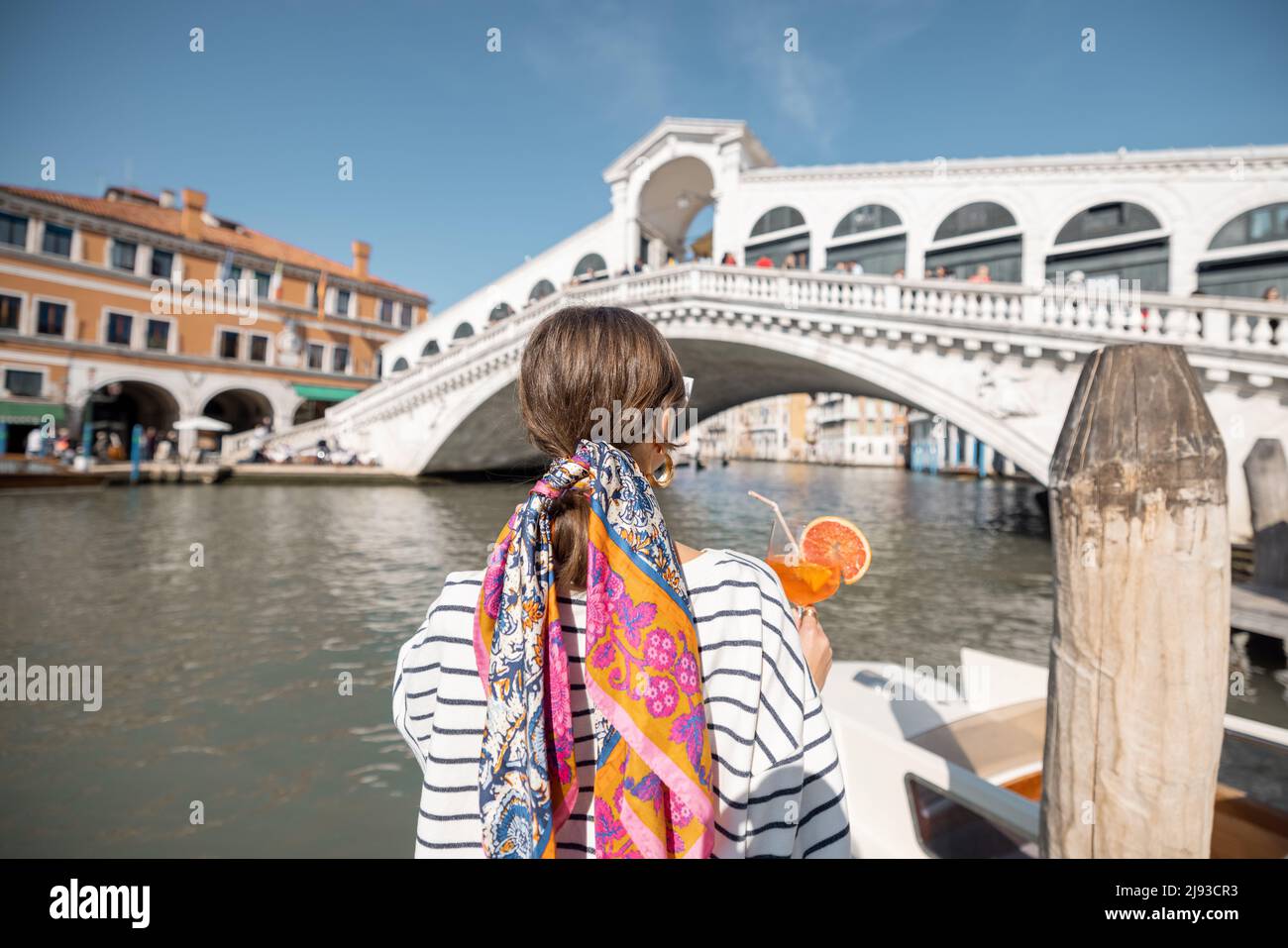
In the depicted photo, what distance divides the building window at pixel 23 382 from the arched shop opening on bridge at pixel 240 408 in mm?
5824

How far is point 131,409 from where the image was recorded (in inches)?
1069

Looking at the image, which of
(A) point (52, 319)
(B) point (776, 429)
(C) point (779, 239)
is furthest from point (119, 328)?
(B) point (776, 429)

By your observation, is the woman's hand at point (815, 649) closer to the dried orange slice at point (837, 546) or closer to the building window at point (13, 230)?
the dried orange slice at point (837, 546)

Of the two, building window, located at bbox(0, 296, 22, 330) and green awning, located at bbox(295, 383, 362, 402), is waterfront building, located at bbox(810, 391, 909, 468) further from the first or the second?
building window, located at bbox(0, 296, 22, 330)

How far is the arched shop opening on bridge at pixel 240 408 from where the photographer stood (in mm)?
28328

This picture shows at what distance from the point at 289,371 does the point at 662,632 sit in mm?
32521

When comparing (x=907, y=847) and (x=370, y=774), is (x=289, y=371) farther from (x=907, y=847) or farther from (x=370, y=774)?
(x=907, y=847)

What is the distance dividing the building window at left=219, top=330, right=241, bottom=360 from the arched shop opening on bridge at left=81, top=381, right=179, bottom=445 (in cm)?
272

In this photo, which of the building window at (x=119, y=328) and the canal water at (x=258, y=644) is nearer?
the canal water at (x=258, y=644)

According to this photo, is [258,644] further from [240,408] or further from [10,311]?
[240,408]

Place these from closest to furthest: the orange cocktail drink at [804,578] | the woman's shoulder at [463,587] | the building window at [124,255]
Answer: the woman's shoulder at [463,587]
the orange cocktail drink at [804,578]
the building window at [124,255]

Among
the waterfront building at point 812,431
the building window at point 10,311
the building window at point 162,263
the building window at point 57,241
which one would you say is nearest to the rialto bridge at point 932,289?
the building window at point 162,263
